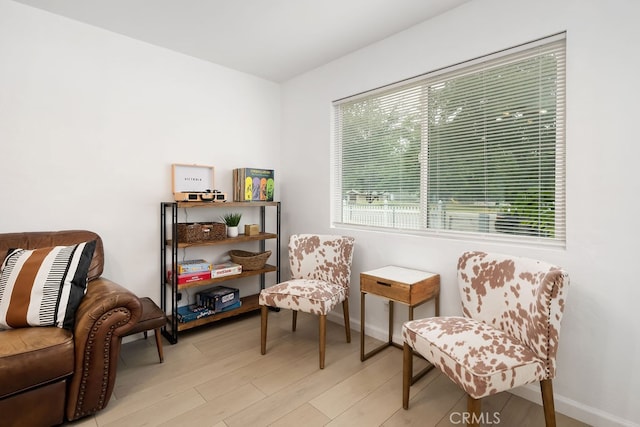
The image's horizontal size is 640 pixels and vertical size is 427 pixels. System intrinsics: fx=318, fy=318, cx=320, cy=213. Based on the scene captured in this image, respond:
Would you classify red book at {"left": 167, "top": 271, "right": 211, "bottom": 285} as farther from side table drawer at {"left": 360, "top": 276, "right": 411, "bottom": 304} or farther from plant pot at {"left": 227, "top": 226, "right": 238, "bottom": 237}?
side table drawer at {"left": 360, "top": 276, "right": 411, "bottom": 304}

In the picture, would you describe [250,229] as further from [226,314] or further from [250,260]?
[226,314]

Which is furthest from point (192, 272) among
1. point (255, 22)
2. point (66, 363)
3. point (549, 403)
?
point (549, 403)

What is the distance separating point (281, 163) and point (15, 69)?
7.35 feet

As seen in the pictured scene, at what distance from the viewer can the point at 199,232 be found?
2736 millimetres

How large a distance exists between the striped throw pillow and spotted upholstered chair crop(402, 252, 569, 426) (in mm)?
1876

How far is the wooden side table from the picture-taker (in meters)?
2.06

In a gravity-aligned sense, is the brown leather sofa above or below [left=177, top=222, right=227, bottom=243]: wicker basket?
below

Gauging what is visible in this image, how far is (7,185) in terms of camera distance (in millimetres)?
2129

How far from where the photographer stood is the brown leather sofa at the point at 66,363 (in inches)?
57.2

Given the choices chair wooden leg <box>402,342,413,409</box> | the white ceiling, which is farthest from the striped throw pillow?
chair wooden leg <box>402,342,413,409</box>

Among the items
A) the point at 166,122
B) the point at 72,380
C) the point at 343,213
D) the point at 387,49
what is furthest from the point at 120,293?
the point at 387,49

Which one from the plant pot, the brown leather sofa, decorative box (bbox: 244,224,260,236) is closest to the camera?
the brown leather sofa

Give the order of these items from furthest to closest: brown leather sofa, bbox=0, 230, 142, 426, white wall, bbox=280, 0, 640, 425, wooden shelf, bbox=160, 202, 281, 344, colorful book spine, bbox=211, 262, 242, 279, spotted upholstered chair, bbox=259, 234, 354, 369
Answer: colorful book spine, bbox=211, 262, 242, 279 → wooden shelf, bbox=160, 202, 281, 344 → spotted upholstered chair, bbox=259, 234, 354, 369 → white wall, bbox=280, 0, 640, 425 → brown leather sofa, bbox=0, 230, 142, 426

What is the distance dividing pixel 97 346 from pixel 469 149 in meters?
2.55
